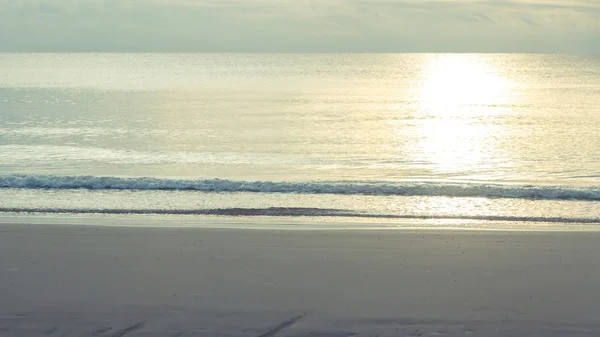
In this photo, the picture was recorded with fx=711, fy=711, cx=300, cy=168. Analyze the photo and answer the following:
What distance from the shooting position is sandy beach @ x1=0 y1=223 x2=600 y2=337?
8828mm

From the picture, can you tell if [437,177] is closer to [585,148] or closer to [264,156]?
[264,156]

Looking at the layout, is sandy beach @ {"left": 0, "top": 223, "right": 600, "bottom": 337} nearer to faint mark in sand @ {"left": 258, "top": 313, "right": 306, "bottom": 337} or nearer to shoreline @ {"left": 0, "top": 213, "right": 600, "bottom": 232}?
faint mark in sand @ {"left": 258, "top": 313, "right": 306, "bottom": 337}

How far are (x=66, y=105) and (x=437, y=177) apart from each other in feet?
139

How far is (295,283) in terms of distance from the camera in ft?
34.3

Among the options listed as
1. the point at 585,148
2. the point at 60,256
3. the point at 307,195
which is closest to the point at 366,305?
the point at 60,256

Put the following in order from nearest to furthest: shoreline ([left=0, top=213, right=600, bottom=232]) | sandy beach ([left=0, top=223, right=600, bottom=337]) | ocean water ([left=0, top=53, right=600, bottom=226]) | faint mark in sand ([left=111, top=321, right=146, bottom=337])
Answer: faint mark in sand ([left=111, top=321, right=146, bottom=337])
sandy beach ([left=0, top=223, right=600, bottom=337])
shoreline ([left=0, top=213, right=600, bottom=232])
ocean water ([left=0, top=53, right=600, bottom=226])

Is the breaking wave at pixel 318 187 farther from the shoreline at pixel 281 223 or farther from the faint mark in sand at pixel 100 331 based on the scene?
the faint mark in sand at pixel 100 331

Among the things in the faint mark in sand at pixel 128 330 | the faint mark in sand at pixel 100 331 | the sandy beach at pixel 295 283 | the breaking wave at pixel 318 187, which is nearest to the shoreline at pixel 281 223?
the sandy beach at pixel 295 283

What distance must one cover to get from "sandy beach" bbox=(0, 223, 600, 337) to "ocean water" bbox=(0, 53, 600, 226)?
10.5ft

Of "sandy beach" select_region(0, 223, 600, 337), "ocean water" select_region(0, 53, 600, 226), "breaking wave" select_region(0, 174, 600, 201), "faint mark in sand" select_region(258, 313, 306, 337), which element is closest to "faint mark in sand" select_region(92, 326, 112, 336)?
"sandy beach" select_region(0, 223, 600, 337)

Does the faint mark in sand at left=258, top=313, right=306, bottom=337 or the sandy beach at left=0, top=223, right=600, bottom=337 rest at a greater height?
the sandy beach at left=0, top=223, right=600, bottom=337

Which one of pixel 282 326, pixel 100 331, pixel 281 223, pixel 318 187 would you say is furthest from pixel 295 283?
pixel 318 187

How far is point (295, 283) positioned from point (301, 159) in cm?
2006

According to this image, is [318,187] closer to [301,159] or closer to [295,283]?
[301,159]
